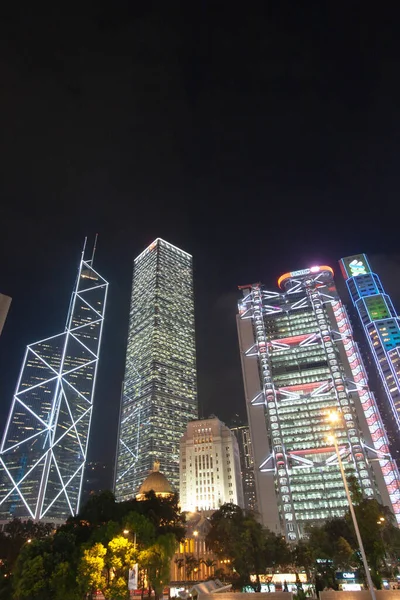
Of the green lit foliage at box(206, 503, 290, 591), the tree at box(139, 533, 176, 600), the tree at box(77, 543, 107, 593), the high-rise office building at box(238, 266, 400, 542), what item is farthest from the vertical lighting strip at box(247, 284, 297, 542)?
the tree at box(77, 543, 107, 593)

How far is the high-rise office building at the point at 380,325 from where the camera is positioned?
131 m

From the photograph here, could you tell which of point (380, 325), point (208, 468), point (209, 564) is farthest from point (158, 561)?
point (380, 325)

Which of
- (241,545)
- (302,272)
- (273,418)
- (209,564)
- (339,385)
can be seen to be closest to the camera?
(241,545)

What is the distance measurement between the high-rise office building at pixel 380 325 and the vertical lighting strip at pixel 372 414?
10.6 m

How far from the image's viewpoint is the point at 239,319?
6334 inches

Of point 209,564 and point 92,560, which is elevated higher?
point 92,560

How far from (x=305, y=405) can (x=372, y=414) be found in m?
20.6

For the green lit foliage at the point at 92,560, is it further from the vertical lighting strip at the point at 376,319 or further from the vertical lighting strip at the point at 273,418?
the vertical lighting strip at the point at 376,319

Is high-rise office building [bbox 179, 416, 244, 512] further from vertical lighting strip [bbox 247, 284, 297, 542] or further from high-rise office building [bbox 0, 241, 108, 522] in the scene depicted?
high-rise office building [bbox 0, 241, 108, 522]

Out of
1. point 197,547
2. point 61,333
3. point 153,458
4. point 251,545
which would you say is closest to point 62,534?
point 251,545

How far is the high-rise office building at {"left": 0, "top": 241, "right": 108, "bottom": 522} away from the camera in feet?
384

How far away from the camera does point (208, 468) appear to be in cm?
14825

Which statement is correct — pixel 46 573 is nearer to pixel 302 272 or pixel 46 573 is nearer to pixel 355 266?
pixel 302 272

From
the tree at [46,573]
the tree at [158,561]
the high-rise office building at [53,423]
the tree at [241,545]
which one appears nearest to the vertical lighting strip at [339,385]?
the tree at [241,545]
